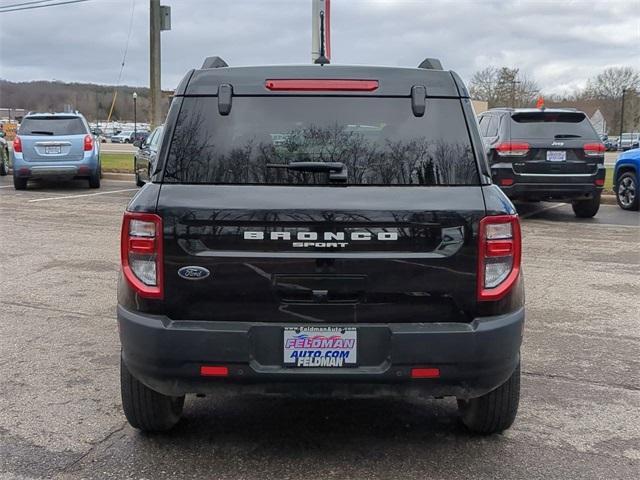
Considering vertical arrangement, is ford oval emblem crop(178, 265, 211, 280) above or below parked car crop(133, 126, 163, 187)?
below

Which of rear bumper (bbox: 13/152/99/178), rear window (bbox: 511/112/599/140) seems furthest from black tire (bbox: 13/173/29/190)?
rear window (bbox: 511/112/599/140)

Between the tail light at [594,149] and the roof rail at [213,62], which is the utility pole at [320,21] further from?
the roof rail at [213,62]

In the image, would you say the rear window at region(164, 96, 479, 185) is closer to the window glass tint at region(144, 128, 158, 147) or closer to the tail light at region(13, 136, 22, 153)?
the window glass tint at region(144, 128, 158, 147)

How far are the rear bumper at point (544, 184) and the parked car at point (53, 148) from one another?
30.1ft

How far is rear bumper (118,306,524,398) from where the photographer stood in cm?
298

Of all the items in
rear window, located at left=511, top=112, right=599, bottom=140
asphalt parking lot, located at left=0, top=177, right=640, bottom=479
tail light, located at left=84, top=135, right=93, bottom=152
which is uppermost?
rear window, located at left=511, top=112, right=599, bottom=140

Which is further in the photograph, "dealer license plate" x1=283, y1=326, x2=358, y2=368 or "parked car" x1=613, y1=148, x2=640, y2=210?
"parked car" x1=613, y1=148, x2=640, y2=210

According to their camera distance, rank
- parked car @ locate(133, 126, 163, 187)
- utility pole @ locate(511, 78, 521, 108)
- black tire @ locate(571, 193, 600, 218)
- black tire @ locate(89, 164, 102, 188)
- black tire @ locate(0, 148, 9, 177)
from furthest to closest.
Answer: utility pole @ locate(511, 78, 521, 108), black tire @ locate(0, 148, 9, 177), black tire @ locate(89, 164, 102, 188), parked car @ locate(133, 126, 163, 187), black tire @ locate(571, 193, 600, 218)

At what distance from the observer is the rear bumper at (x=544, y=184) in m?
11.2

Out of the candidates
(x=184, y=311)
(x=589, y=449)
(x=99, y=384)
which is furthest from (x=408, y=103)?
(x=99, y=384)

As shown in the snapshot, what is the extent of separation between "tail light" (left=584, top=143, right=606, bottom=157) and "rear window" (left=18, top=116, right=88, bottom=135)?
10639mm

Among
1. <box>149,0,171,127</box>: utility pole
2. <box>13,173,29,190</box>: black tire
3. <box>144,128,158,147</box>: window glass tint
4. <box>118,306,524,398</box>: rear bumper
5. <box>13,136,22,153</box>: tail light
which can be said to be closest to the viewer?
<box>118,306,524,398</box>: rear bumper

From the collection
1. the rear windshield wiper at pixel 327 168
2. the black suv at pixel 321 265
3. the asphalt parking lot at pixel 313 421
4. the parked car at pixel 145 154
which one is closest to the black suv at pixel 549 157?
the asphalt parking lot at pixel 313 421

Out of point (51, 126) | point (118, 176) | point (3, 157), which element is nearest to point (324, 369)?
point (51, 126)
